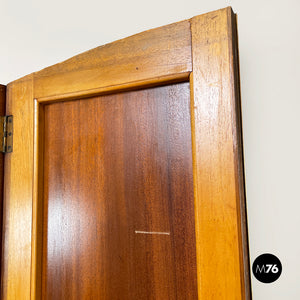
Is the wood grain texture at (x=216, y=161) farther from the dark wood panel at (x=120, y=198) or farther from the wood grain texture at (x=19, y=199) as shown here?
the wood grain texture at (x=19, y=199)

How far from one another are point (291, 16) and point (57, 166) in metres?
0.81

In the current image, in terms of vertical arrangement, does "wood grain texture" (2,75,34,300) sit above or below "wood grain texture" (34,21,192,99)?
below

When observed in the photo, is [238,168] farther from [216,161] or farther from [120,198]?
[120,198]

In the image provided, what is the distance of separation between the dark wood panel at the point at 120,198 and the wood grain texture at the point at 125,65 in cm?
4

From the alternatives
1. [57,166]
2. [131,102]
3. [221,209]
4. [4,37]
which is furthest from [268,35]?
[4,37]

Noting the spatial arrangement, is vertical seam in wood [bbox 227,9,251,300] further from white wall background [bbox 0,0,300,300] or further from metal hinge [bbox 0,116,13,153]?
metal hinge [bbox 0,116,13,153]

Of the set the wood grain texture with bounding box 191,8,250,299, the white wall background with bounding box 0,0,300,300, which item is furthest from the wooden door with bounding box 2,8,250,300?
the white wall background with bounding box 0,0,300,300

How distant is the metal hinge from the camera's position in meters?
0.95

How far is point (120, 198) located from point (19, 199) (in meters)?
0.34

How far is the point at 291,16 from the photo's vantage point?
870 mm

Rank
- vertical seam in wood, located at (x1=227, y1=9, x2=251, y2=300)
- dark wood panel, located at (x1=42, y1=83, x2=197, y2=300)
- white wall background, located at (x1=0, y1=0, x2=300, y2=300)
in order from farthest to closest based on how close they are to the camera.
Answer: white wall background, located at (x1=0, y1=0, x2=300, y2=300)
dark wood panel, located at (x1=42, y1=83, x2=197, y2=300)
vertical seam in wood, located at (x1=227, y1=9, x2=251, y2=300)

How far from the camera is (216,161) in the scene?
0.65m

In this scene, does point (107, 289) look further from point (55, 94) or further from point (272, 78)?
point (272, 78)

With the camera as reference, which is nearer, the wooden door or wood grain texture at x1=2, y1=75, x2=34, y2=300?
the wooden door
